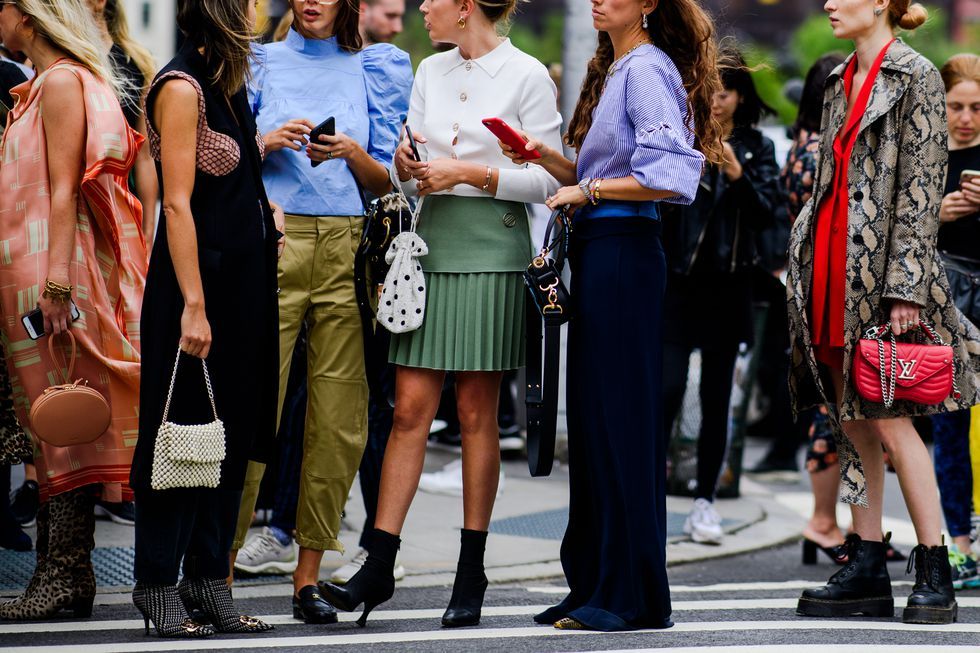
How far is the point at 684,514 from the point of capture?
7.62 metres

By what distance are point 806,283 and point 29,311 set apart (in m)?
2.70

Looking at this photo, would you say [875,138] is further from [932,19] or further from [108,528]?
[108,528]

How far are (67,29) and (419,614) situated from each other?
2310 millimetres

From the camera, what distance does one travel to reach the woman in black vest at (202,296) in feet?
14.1

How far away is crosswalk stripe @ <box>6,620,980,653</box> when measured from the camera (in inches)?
168

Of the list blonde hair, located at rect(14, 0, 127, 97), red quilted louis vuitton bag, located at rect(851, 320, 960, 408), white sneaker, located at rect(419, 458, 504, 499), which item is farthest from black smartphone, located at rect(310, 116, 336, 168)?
white sneaker, located at rect(419, 458, 504, 499)

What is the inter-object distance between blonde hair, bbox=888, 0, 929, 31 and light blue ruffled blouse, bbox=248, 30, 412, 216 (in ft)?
5.88

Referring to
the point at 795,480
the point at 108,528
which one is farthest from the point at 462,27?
the point at 795,480

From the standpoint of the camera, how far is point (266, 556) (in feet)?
19.2

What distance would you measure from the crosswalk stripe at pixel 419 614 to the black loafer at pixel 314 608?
5 centimetres

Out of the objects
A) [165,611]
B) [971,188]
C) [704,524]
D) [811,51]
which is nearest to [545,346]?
[165,611]

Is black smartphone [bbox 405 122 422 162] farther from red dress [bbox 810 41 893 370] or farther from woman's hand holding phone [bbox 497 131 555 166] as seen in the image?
red dress [bbox 810 41 893 370]

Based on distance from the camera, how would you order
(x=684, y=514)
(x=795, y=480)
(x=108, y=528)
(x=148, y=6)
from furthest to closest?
(x=148, y=6) < (x=795, y=480) < (x=684, y=514) < (x=108, y=528)

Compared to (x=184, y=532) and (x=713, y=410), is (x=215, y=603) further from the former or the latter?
(x=713, y=410)
